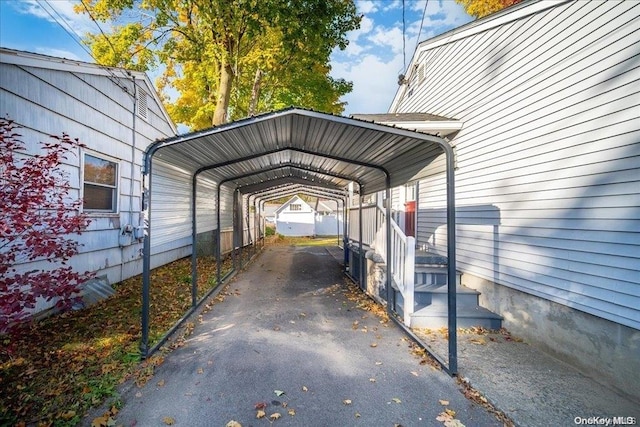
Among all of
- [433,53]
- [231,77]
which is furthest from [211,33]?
[433,53]

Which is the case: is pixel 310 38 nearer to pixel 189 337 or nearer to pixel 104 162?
pixel 104 162

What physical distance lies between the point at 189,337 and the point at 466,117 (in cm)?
635

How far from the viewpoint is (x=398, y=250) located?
518 cm

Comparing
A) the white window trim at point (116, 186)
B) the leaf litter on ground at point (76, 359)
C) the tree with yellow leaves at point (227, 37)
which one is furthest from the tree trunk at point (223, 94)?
the leaf litter on ground at point (76, 359)

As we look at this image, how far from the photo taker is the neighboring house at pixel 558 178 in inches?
121

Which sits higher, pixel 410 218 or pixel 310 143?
pixel 310 143

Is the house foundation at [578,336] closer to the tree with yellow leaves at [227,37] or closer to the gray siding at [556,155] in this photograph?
the gray siding at [556,155]

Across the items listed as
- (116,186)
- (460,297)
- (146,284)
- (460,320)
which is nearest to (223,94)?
(116,186)

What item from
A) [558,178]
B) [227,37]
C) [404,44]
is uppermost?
[227,37]

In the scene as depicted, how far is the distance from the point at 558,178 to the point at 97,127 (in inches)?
315

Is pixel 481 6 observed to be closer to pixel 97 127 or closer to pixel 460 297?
pixel 460 297

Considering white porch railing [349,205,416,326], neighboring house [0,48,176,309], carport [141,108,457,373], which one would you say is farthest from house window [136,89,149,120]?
white porch railing [349,205,416,326]

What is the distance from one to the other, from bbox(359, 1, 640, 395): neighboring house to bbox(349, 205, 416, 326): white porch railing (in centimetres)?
138

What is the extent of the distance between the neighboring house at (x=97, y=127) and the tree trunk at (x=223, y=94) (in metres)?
1.88
